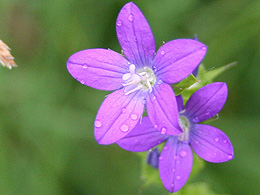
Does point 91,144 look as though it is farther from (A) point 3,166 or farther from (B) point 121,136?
(B) point 121,136

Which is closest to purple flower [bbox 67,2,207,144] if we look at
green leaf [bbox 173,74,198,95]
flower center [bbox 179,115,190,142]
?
green leaf [bbox 173,74,198,95]

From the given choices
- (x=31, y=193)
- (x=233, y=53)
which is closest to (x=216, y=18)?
(x=233, y=53)

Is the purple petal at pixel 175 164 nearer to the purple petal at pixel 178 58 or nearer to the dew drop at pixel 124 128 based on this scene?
the dew drop at pixel 124 128

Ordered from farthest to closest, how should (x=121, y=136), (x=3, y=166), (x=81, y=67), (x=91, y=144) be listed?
(x=91, y=144) → (x=3, y=166) → (x=81, y=67) → (x=121, y=136)

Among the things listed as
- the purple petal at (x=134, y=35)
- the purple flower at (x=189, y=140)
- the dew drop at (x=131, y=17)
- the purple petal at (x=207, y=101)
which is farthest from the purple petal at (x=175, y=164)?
the dew drop at (x=131, y=17)

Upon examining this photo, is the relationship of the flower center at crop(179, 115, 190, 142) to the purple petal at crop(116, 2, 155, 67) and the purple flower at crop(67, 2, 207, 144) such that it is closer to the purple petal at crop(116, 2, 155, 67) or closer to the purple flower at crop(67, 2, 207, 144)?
the purple flower at crop(67, 2, 207, 144)

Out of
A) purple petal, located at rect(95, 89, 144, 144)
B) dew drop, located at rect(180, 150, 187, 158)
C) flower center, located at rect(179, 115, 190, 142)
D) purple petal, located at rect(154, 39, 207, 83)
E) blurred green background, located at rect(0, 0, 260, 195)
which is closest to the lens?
purple petal, located at rect(154, 39, 207, 83)
